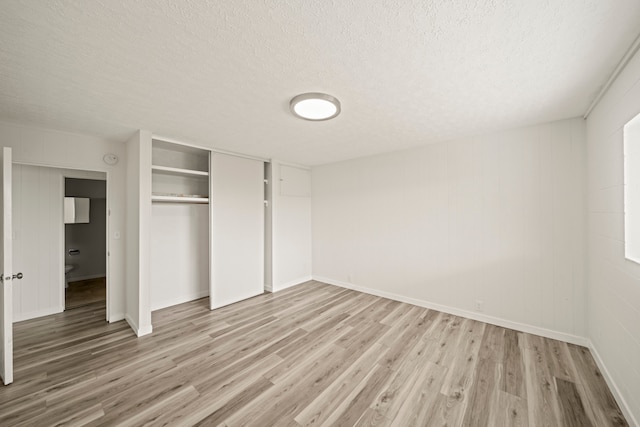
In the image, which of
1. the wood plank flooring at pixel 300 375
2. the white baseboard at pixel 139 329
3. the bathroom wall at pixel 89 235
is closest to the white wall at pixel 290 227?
the wood plank flooring at pixel 300 375

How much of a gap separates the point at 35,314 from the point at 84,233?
8.62ft

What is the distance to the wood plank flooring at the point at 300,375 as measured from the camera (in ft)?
5.54

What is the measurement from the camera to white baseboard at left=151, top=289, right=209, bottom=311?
11.6ft

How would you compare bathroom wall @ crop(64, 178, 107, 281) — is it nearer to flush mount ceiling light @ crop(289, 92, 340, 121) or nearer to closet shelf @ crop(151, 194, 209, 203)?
closet shelf @ crop(151, 194, 209, 203)

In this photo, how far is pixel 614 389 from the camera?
5.99ft

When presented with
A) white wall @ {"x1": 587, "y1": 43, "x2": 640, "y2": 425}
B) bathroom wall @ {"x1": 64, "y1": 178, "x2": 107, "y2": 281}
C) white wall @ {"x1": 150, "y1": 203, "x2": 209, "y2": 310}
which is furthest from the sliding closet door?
white wall @ {"x1": 587, "y1": 43, "x2": 640, "y2": 425}

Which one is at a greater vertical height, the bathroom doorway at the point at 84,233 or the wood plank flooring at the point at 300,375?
the bathroom doorway at the point at 84,233

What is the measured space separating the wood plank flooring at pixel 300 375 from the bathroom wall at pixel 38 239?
27 centimetres

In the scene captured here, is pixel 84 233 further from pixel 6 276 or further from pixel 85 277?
pixel 6 276

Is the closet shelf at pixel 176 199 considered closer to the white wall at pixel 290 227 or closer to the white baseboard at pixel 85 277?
the white wall at pixel 290 227

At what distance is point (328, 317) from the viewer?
129 inches

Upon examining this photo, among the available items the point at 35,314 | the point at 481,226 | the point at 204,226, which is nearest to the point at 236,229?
the point at 204,226

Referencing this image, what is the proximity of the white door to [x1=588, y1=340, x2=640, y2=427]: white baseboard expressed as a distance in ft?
15.3

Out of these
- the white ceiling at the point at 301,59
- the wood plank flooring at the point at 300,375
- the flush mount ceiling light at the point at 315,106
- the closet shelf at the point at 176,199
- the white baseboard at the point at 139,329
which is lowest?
the wood plank flooring at the point at 300,375
